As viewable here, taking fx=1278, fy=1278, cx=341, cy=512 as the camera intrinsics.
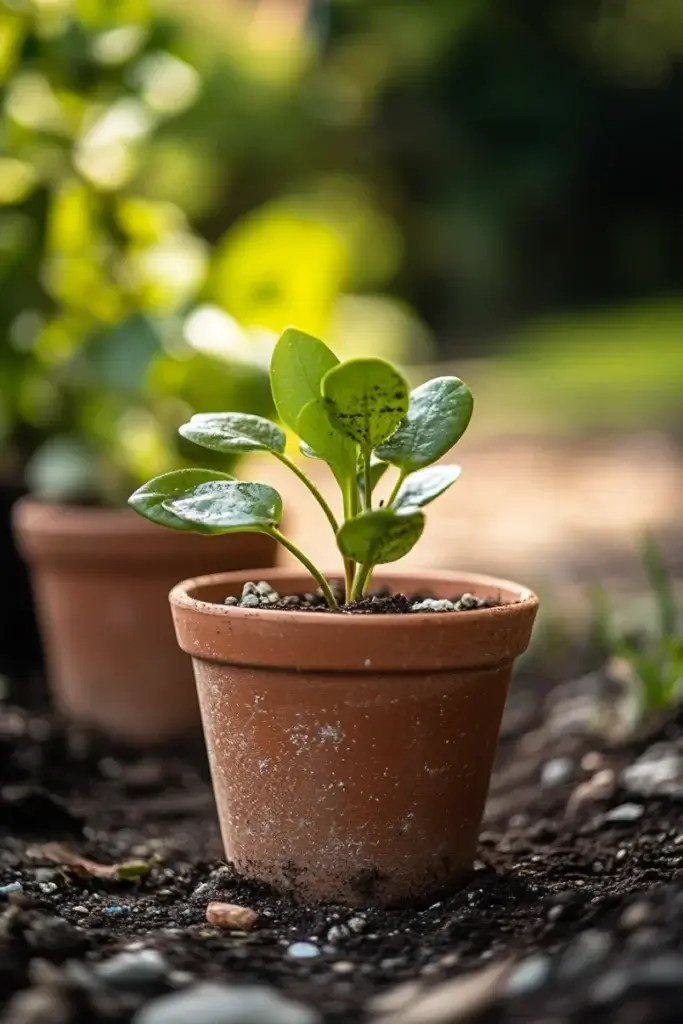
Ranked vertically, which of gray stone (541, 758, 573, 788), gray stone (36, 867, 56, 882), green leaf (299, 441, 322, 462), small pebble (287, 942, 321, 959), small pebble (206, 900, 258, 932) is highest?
green leaf (299, 441, 322, 462)

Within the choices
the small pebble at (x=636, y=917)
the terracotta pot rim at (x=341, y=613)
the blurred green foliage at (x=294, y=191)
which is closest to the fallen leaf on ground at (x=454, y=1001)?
the small pebble at (x=636, y=917)

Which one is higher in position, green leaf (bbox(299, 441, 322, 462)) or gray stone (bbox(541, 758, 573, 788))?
green leaf (bbox(299, 441, 322, 462))

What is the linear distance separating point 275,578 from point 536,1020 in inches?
29.8

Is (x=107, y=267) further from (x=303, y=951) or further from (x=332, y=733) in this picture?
(x=303, y=951)

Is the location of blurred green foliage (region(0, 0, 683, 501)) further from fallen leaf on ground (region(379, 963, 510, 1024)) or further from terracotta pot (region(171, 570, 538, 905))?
fallen leaf on ground (region(379, 963, 510, 1024))

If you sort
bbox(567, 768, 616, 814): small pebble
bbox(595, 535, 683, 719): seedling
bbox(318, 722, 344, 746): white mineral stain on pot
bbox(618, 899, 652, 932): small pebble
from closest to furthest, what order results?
bbox(618, 899, 652, 932): small pebble, bbox(318, 722, 344, 746): white mineral stain on pot, bbox(567, 768, 616, 814): small pebble, bbox(595, 535, 683, 719): seedling

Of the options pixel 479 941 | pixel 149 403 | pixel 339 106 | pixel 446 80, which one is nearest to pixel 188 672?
pixel 149 403

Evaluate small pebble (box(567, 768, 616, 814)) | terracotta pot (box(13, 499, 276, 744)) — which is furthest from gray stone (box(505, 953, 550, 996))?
terracotta pot (box(13, 499, 276, 744))

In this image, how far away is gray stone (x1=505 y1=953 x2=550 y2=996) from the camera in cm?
99

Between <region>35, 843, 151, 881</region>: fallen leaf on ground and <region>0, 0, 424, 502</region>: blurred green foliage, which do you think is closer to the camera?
<region>35, 843, 151, 881</region>: fallen leaf on ground

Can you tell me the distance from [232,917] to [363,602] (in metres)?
0.35

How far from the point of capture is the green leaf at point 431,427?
1.33m

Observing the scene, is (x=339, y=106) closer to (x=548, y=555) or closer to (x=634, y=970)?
(x=548, y=555)

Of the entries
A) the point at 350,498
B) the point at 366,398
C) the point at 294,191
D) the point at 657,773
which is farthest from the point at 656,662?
the point at 294,191
